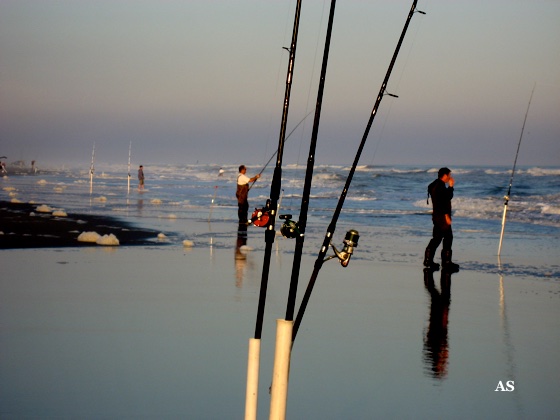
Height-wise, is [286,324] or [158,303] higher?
[286,324]

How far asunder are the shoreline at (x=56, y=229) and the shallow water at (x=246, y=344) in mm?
3101

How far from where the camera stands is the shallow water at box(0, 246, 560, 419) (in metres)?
6.04

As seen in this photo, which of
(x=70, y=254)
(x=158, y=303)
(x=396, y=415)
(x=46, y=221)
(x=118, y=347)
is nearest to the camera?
(x=396, y=415)

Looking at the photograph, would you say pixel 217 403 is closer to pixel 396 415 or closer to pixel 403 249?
pixel 396 415

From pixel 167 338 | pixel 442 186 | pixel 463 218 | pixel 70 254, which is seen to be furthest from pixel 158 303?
pixel 463 218

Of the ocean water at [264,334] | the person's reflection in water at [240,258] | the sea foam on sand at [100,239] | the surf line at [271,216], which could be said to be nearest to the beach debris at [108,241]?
the sea foam on sand at [100,239]

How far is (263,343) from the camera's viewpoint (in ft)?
25.7

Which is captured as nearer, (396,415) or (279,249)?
(396,415)

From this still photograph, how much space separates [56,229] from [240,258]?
5362 mm

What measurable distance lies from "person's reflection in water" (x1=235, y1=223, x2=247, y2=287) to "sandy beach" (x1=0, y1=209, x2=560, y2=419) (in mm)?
106

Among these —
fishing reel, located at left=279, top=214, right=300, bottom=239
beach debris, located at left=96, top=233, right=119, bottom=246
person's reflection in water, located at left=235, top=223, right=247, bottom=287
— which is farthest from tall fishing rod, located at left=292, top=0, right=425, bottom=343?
beach debris, located at left=96, top=233, right=119, bottom=246

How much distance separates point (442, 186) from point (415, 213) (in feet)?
51.7

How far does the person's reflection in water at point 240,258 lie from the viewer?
39.0 ft

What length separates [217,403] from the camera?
5.95 m
